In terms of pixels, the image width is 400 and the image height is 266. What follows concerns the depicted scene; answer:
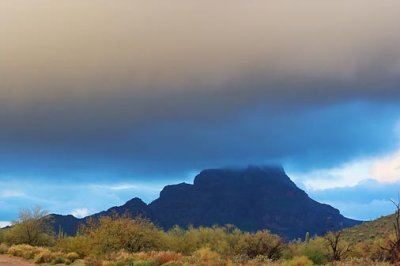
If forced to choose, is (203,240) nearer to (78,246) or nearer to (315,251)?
(315,251)

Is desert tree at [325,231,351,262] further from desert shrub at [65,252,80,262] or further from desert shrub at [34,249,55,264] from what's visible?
desert shrub at [34,249,55,264]

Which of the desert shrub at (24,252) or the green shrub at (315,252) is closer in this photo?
the green shrub at (315,252)

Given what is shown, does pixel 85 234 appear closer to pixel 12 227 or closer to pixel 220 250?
pixel 220 250

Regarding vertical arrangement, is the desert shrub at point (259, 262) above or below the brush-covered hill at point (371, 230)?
below

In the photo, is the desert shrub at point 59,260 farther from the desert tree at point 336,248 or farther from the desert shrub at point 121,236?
the desert tree at point 336,248

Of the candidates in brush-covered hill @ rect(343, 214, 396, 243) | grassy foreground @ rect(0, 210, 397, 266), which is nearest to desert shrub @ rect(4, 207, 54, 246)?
grassy foreground @ rect(0, 210, 397, 266)

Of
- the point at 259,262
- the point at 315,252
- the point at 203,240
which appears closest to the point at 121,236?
the point at 203,240

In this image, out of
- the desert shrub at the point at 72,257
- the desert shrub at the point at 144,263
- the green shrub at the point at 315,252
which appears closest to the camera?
the desert shrub at the point at 144,263

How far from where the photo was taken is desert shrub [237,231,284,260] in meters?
57.7

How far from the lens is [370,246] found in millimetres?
59031

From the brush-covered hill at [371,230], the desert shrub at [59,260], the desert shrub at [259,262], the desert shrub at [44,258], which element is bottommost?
the desert shrub at [259,262]

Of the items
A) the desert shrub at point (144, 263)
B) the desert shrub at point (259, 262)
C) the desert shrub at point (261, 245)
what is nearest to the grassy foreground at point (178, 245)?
the desert shrub at point (261, 245)

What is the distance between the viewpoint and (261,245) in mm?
58625

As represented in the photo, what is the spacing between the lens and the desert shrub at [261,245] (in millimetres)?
→ 57719
